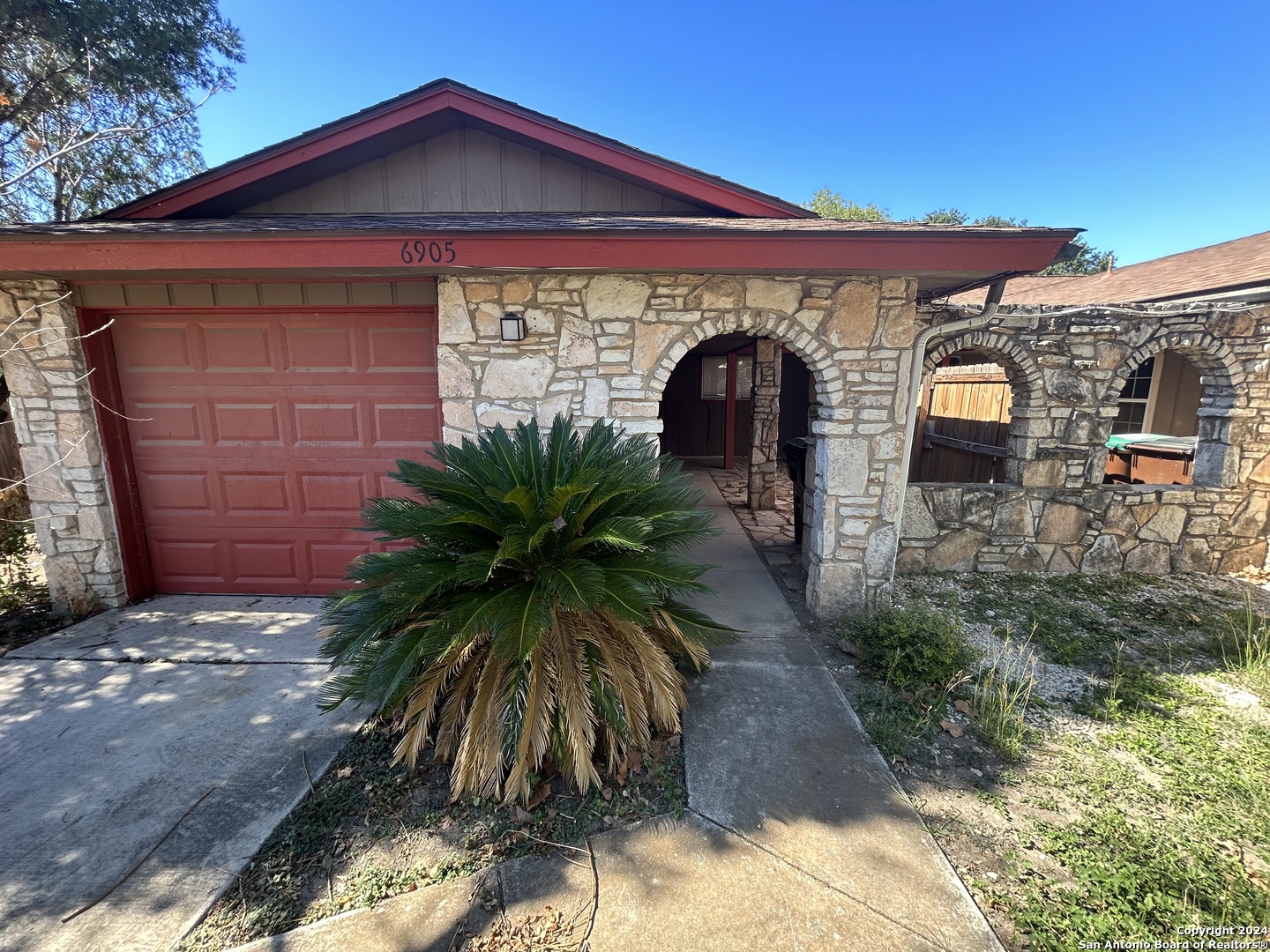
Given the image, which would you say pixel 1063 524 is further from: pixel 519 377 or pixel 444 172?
pixel 444 172

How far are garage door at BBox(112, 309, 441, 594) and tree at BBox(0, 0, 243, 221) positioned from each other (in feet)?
10.9

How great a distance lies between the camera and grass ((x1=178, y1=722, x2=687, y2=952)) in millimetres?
1941

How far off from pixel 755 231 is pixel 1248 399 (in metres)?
5.54

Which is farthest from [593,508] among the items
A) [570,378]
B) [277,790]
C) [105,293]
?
[105,293]

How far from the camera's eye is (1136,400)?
867cm

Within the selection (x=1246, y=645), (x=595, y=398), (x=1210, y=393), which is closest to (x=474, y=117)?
(x=595, y=398)

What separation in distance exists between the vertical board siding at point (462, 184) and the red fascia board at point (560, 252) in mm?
1647

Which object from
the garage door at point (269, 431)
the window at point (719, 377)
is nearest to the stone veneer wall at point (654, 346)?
the garage door at point (269, 431)

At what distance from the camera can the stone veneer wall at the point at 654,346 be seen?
3.80 meters

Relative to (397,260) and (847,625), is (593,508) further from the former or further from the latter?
(847,625)

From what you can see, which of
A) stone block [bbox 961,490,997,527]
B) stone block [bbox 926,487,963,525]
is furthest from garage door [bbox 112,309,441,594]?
stone block [bbox 961,490,997,527]

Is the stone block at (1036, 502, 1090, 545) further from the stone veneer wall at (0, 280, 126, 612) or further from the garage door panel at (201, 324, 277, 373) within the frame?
the stone veneer wall at (0, 280, 126, 612)

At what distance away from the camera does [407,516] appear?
8.64ft

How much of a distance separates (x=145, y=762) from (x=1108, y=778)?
4.91 m
